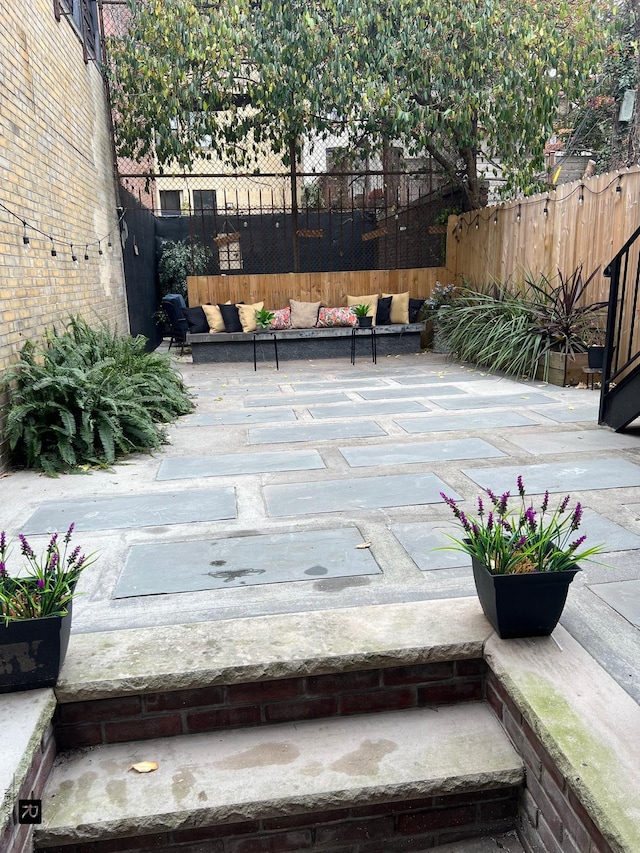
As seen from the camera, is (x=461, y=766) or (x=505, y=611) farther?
(x=505, y=611)

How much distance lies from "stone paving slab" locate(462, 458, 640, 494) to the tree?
629 cm

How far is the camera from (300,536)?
3.01 metres

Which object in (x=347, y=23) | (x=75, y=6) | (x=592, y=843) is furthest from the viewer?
(x=347, y=23)

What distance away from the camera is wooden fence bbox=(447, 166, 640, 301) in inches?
254

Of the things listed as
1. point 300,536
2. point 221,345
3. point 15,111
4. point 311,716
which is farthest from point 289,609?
A: point 221,345

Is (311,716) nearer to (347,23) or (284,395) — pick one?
(284,395)

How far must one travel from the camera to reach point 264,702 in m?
1.99

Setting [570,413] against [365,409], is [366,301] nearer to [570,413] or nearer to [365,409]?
[365,409]

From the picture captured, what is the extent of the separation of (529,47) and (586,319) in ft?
13.6

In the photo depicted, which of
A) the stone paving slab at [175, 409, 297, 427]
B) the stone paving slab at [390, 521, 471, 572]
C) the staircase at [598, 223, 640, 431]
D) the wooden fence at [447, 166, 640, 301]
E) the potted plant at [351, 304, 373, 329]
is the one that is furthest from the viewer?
the potted plant at [351, 304, 373, 329]

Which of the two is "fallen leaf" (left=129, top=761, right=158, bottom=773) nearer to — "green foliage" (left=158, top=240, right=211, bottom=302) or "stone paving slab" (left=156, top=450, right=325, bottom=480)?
"stone paving slab" (left=156, top=450, right=325, bottom=480)

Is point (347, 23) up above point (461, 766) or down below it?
above

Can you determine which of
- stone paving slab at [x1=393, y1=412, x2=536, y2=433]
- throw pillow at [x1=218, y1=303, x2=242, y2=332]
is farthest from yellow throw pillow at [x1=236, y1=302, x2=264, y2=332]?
Result: stone paving slab at [x1=393, y1=412, x2=536, y2=433]

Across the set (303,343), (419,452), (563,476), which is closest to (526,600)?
(563,476)
